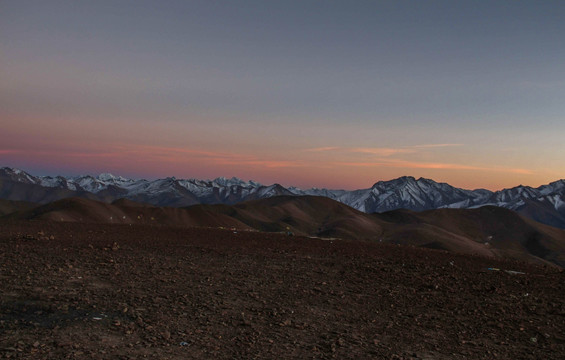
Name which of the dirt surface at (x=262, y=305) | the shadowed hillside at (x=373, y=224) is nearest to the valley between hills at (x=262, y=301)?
the dirt surface at (x=262, y=305)

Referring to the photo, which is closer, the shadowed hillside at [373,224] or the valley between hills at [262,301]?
the valley between hills at [262,301]

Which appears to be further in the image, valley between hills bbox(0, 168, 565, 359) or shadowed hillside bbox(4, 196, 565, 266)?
shadowed hillside bbox(4, 196, 565, 266)

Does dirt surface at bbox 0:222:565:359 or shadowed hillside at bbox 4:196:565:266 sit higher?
dirt surface at bbox 0:222:565:359

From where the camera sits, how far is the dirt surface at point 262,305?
7980 millimetres

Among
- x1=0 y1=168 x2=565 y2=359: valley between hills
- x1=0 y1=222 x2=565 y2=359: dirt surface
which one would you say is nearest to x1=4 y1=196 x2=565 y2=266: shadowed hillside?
x1=0 y1=168 x2=565 y2=359: valley between hills

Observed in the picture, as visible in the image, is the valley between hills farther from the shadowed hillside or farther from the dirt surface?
the shadowed hillside

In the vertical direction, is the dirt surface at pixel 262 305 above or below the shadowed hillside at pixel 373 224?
above

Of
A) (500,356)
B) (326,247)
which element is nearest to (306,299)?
(500,356)

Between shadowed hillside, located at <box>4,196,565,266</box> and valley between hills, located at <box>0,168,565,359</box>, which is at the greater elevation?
valley between hills, located at <box>0,168,565,359</box>

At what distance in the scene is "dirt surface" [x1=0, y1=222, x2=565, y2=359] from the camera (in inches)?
314

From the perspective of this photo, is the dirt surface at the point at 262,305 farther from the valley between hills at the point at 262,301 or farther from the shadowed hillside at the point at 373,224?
the shadowed hillside at the point at 373,224

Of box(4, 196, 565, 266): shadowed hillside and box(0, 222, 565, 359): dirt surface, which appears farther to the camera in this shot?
box(4, 196, 565, 266): shadowed hillside

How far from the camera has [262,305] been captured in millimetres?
10406

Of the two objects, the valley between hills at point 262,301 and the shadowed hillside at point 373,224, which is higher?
the valley between hills at point 262,301
